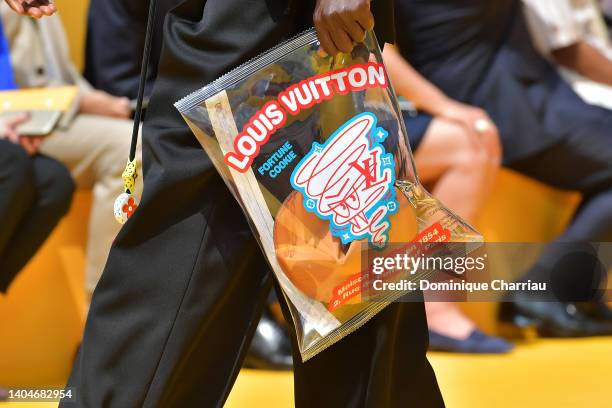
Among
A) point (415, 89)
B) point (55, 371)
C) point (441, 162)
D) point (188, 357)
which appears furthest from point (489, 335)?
point (188, 357)

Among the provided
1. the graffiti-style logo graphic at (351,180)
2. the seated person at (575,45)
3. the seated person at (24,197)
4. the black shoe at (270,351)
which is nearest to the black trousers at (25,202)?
the seated person at (24,197)

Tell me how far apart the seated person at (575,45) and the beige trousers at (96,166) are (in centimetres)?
138

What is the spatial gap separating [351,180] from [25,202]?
124cm

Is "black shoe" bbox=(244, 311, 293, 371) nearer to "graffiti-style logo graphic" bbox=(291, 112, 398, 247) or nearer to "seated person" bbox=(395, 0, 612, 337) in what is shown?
"seated person" bbox=(395, 0, 612, 337)

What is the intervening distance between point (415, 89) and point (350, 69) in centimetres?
146

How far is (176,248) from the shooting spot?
137 cm

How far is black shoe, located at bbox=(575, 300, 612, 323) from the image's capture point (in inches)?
121

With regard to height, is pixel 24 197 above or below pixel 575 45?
above

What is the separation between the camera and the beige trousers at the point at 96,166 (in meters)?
2.48

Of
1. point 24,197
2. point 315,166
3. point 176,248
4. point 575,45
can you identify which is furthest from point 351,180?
point 575,45

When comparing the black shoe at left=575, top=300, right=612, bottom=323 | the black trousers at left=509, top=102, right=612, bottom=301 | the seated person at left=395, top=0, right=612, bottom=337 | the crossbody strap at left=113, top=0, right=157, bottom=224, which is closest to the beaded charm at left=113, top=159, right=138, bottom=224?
the crossbody strap at left=113, top=0, right=157, bottom=224

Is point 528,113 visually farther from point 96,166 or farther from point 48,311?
point 48,311

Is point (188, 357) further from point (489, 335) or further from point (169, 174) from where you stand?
point (489, 335)

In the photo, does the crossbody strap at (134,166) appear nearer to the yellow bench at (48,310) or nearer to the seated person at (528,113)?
the yellow bench at (48,310)
